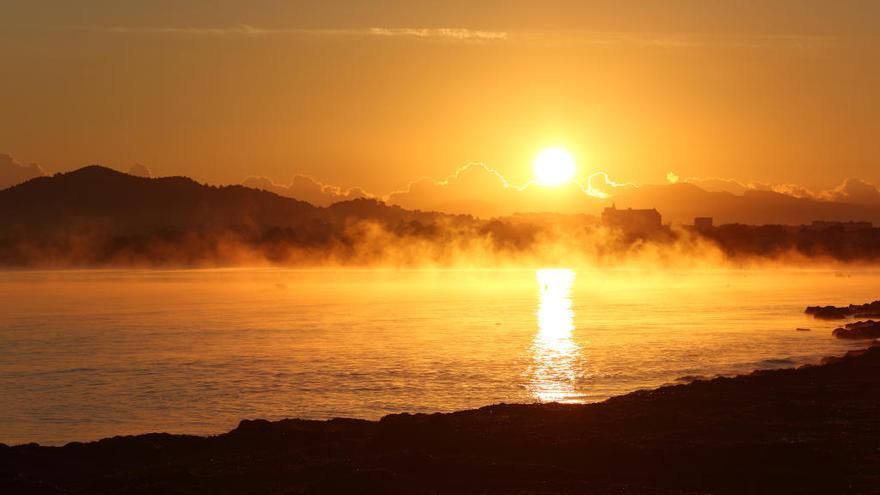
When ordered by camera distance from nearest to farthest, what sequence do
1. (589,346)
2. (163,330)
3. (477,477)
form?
(477,477) → (589,346) → (163,330)

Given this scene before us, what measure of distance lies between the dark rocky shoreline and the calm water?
523cm

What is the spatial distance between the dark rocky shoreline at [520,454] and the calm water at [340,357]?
523 cm

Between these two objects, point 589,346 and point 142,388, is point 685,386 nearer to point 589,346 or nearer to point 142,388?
point 142,388

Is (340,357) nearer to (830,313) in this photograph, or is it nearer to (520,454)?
(520,454)

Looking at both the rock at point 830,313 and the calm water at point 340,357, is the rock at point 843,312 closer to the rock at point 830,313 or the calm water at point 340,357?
the rock at point 830,313

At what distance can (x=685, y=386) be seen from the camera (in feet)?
92.0

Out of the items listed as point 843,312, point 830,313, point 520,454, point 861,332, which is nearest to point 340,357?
point 520,454

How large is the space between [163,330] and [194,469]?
153 feet

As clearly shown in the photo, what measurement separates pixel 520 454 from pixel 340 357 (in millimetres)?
25703

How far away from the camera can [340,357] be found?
44188 mm

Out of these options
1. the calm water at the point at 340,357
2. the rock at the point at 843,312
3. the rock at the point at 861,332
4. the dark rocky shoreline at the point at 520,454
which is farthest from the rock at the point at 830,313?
the dark rocky shoreline at the point at 520,454

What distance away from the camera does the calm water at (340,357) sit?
2955cm

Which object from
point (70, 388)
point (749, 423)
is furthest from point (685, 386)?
point (70, 388)

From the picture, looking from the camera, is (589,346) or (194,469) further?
(589,346)
